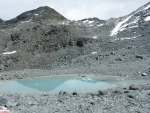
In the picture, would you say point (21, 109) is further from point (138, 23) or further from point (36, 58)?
point (138, 23)

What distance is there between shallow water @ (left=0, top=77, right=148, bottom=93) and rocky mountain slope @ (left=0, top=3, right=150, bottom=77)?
226 inches

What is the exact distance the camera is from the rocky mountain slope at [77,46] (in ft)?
171

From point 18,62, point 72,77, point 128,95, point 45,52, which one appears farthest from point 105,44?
point 128,95

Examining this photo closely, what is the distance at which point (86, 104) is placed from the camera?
73.5 feet

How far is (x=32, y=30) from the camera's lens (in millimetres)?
70188

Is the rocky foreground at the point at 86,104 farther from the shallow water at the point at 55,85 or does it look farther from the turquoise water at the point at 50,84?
the turquoise water at the point at 50,84

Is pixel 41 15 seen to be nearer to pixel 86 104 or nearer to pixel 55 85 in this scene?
pixel 55 85

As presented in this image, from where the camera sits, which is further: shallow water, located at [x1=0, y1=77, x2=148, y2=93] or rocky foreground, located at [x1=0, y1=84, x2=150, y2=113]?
shallow water, located at [x1=0, y1=77, x2=148, y2=93]

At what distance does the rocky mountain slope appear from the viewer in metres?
52.2

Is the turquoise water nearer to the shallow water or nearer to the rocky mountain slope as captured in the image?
the shallow water

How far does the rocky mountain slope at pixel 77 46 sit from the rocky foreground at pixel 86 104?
63.8 ft

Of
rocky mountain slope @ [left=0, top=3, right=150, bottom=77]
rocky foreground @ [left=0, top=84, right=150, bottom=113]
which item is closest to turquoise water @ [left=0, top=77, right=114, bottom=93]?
rocky mountain slope @ [left=0, top=3, right=150, bottom=77]

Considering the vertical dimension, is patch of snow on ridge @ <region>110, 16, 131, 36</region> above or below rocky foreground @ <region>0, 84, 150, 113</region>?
above

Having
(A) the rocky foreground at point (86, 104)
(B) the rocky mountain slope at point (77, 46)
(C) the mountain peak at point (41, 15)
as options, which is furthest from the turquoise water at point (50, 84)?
A: (C) the mountain peak at point (41, 15)
